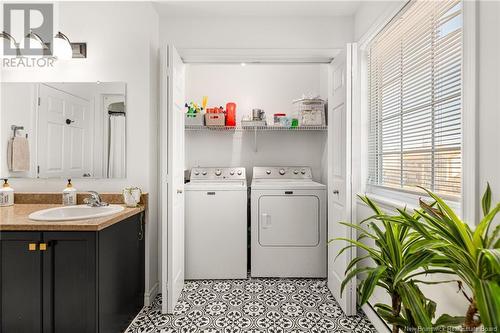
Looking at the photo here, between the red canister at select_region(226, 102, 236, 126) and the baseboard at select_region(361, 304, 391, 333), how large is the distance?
2.19 meters

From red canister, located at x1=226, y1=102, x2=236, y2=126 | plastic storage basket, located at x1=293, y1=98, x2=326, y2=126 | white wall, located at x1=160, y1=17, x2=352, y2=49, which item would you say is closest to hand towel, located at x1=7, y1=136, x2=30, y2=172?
white wall, located at x1=160, y1=17, x2=352, y2=49

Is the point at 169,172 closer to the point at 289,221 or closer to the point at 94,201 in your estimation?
the point at 94,201

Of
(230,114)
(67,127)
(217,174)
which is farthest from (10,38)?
(217,174)

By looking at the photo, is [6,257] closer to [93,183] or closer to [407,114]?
[93,183]

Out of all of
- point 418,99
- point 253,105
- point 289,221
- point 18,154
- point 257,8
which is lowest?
Answer: point 289,221

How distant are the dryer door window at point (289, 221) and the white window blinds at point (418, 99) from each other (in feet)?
2.69

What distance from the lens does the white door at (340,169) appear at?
88.4 inches

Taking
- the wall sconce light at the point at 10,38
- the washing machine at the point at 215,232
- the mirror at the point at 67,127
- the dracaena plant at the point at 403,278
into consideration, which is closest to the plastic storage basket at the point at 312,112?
the washing machine at the point at 215,232

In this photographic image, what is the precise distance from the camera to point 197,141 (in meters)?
3.56

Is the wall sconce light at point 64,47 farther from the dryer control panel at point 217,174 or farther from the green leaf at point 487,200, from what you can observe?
the green leaf at point 487,200

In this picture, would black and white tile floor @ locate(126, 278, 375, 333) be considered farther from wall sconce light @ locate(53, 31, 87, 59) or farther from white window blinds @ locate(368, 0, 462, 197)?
wall sconce light @ locate(53, 31, 87, 59)

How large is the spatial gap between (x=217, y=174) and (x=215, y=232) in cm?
77

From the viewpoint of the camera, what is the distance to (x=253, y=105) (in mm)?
3605

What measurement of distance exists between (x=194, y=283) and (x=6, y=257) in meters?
1.60
